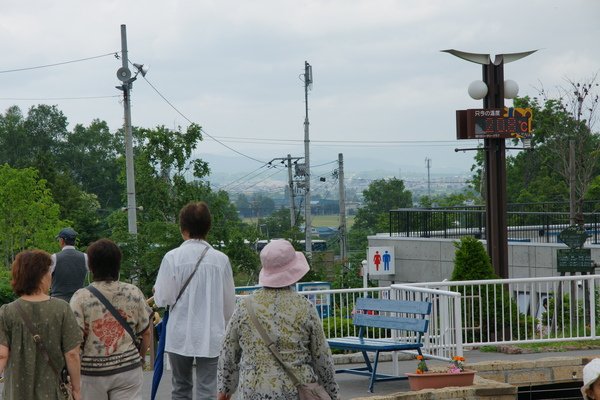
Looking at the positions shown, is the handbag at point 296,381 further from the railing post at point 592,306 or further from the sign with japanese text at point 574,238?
the sign with japanese text at point 574,238

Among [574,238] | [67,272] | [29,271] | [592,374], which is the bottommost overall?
[592,374]

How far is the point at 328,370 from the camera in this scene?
6312mm

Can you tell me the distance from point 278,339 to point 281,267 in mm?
384

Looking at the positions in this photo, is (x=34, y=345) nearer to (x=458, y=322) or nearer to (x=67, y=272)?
(x=67, y=272)

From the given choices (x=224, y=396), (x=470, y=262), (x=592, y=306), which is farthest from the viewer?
(x=470, y=262)

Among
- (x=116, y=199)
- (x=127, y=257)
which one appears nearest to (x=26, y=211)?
(x=127, y=257)

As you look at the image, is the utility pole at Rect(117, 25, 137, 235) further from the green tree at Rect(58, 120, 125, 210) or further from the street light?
the green tree at Rect(58, 120, 125, 210)

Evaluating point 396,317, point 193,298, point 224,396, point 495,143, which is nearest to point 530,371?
point 396,317

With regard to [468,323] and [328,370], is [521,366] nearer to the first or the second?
[468,323]

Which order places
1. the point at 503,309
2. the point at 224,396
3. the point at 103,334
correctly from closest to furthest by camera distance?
the point at 224,396
the point at 103,334
the point at 503,309

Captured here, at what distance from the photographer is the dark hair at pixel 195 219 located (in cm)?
859

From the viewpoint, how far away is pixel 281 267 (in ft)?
20.7

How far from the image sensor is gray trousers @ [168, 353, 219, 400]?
8.65m

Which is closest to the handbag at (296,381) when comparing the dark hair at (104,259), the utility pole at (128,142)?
the dark hair at (104,259)
